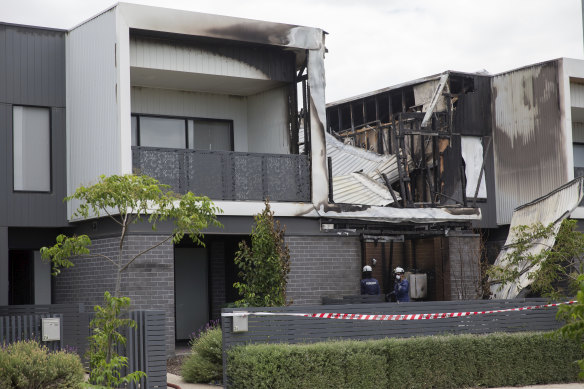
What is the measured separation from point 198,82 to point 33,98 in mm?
3647

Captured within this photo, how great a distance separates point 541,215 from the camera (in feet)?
74.4

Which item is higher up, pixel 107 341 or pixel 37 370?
A: pixel 107 341

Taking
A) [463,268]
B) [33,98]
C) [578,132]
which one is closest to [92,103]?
[33,98]

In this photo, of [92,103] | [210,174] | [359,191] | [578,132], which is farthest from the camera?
[578,132]

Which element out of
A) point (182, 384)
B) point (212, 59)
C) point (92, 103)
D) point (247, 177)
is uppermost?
point (212, 59)

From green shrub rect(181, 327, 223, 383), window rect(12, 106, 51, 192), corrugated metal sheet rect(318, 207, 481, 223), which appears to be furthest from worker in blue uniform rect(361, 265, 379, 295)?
window rect(12, 106, 51, 192)

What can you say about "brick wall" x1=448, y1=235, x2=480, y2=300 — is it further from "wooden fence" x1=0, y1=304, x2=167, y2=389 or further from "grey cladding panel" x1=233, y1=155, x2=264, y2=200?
"wooden fence" x1=0, y1=304, x2=167, y2=389

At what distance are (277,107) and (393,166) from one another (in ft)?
14.5

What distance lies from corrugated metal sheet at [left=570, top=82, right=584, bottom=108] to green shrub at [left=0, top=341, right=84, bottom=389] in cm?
1646

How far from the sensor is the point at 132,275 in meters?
18.1

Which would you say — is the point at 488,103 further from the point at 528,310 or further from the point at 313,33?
the point at 528,310

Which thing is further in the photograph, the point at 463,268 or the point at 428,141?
the point at 428,141

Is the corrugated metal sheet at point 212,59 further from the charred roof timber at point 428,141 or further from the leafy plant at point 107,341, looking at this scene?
the leafy plant at point 107,341

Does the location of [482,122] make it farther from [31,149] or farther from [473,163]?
[31,149]
